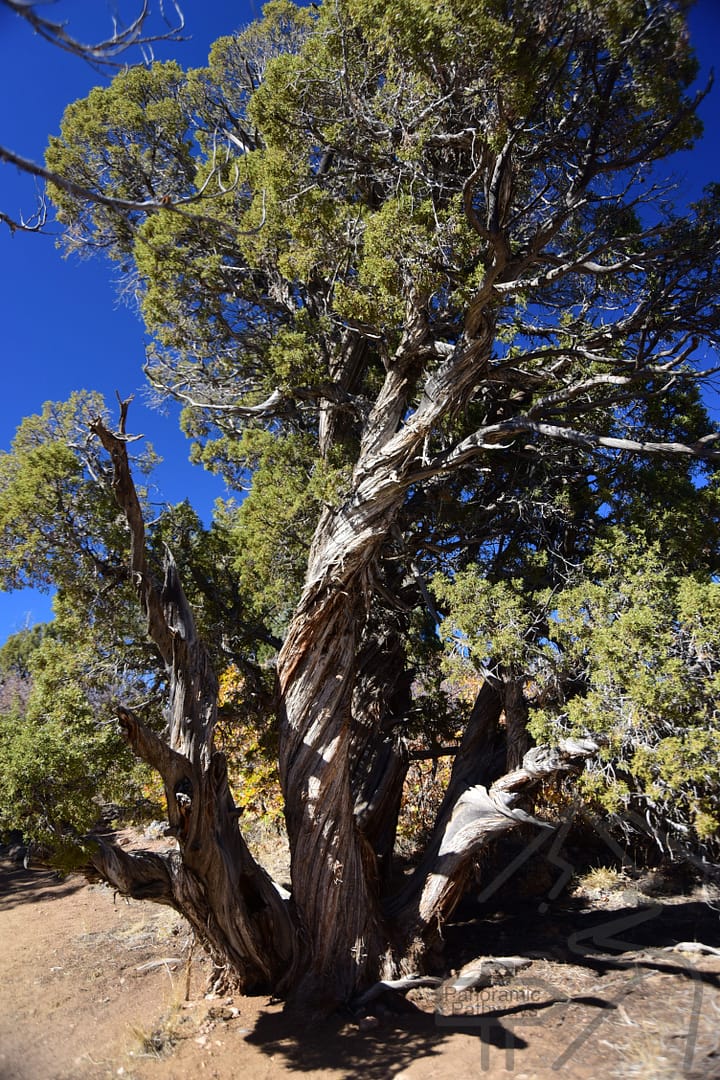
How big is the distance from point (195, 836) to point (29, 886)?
7.96 metres

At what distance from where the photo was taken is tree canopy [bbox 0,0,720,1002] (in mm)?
4984

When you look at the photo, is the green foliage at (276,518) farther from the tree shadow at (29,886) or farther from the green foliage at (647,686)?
the tree shadow at (29,886)

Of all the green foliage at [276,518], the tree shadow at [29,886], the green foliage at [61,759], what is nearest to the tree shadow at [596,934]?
the green foliage at [61,759]

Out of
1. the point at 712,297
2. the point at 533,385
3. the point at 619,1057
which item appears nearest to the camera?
the point at 619,1057

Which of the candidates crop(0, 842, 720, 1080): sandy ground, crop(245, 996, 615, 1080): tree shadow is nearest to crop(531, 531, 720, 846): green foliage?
crop(0, 842, 720, 1080): sandy ground

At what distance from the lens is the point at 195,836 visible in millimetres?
5090

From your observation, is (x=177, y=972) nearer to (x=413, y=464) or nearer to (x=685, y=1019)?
(x=685, y=1019)

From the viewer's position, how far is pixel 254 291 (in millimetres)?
7629

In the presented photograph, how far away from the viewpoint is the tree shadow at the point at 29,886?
33.1 ft

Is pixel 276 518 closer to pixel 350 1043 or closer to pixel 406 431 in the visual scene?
pixel 406 431

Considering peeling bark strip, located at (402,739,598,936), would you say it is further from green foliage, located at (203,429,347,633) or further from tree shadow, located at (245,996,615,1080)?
green foliage, located at (203,429,347,633)

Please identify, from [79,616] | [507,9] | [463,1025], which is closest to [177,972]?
[463,1025]

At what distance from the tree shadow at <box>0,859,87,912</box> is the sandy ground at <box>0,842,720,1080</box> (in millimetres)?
2828

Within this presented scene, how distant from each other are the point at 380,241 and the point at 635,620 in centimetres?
358
